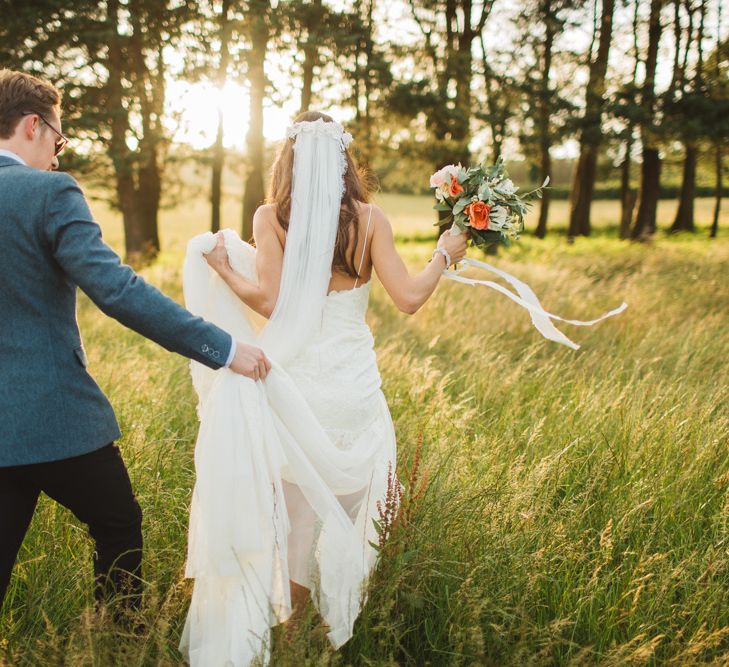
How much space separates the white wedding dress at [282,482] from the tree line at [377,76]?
11045 millimetres

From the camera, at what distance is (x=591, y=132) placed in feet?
49.3

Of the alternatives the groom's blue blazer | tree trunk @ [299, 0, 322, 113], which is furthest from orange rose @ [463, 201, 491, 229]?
tree trunk @ [299, 0, 322, 113]

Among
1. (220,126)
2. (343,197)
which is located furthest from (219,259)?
(220,126)

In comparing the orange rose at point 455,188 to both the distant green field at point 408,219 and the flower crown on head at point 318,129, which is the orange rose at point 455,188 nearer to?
the flower crown on head at point 318,129

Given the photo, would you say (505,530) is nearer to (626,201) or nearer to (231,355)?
A: (231,355)

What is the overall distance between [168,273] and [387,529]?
10537mm

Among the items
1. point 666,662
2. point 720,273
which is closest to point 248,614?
point 666,662

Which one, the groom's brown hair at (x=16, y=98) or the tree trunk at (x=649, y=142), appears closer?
the groom's brown hair at (x=16, y=98)

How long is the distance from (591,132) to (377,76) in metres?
5.15

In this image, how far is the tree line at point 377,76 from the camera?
495 inches

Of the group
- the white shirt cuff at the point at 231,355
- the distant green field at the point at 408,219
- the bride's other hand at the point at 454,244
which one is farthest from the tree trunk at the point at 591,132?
the white shirt cuff at the point at 231,355

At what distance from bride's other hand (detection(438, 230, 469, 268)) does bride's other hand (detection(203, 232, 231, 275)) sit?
3.22 feet

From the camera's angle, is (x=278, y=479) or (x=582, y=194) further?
(x=582, y=194)

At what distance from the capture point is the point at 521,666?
7.25ft
